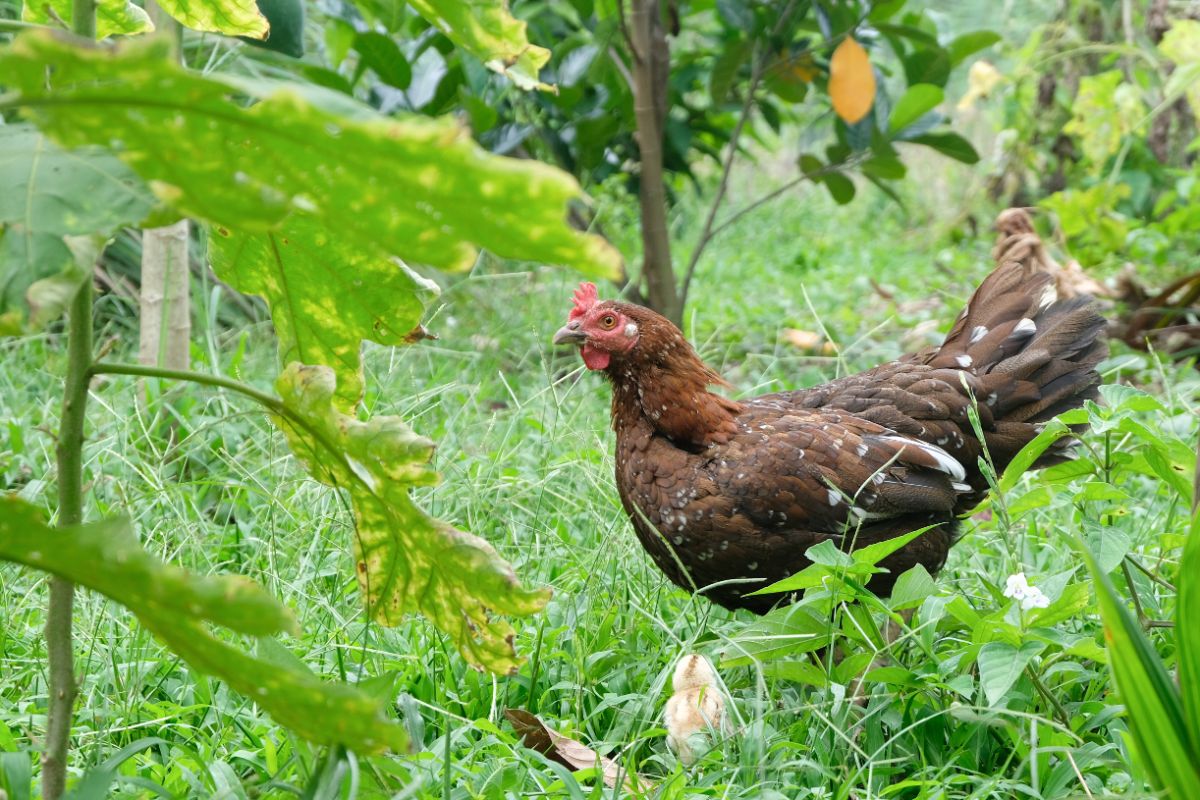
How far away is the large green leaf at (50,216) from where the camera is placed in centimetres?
96

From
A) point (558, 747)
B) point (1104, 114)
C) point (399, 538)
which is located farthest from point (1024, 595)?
point (1104, 114)

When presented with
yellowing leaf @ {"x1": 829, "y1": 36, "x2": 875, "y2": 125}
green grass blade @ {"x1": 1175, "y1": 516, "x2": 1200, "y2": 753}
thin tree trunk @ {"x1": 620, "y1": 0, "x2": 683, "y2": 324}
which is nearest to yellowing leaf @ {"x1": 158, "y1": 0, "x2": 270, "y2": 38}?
green grass blade @ {"x1": 1175, "y1": 516, "x2": 1200, "y2": 753}

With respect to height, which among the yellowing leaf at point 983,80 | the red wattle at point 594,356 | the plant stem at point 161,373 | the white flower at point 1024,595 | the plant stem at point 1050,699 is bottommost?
the red wattle at point 594,356

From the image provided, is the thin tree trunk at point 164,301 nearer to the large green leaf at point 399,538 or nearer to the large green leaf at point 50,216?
the large green leaf at point 399,538

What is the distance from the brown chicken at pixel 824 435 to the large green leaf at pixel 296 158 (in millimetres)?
1550

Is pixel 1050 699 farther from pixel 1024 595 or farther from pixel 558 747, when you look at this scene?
pixel 558 747

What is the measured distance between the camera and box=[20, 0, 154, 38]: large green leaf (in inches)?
58.7

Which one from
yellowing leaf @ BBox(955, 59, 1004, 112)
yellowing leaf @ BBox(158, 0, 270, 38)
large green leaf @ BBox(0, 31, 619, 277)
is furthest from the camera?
yellowing leaf @ BBox(955, 59, 1004, 112)

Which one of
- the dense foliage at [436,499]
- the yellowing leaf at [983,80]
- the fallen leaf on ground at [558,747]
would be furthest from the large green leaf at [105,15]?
the yellowing leaf at [983,80]

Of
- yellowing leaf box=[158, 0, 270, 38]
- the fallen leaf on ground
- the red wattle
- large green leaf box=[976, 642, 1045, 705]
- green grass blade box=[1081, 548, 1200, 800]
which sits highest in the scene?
yellowing leaf box=[158, 0, 270, 38]

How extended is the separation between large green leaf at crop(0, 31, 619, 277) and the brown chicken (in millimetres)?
1550

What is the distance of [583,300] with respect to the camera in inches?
117

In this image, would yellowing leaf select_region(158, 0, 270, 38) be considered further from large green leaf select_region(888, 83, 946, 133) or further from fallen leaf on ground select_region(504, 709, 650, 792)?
large green leaf select_region(888, 83, 946, 133)

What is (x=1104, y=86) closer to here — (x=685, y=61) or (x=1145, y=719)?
(x=685, y=61)
